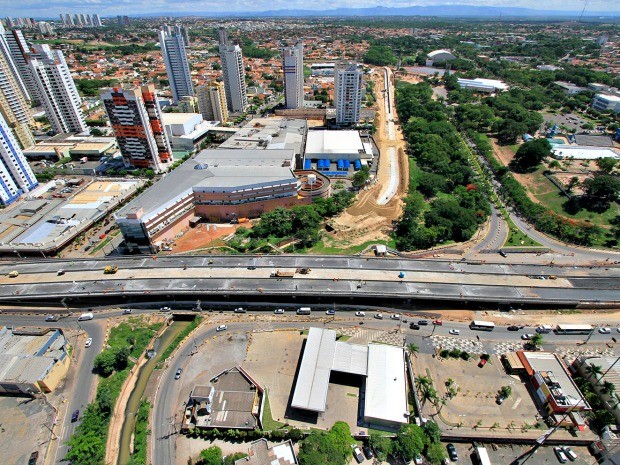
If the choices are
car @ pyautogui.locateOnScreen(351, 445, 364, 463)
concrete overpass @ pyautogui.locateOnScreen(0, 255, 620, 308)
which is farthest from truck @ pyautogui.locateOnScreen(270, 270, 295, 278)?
car @ pyautogui.locateOnScreen(351, 445, 364, 463)

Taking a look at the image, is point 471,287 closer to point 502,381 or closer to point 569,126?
point 502,381

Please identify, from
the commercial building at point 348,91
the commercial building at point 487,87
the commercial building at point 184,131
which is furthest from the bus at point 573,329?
the commercial building at point 487,87

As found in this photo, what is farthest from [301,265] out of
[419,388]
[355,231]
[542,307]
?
[542,307]

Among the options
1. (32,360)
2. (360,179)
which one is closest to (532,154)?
(360,179)

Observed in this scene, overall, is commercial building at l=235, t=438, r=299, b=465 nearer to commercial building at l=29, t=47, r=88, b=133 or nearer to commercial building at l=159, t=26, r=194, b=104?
commercial building at l=29, t=47, r=88, b=133

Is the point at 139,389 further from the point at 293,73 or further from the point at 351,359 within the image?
the point at 293,73
